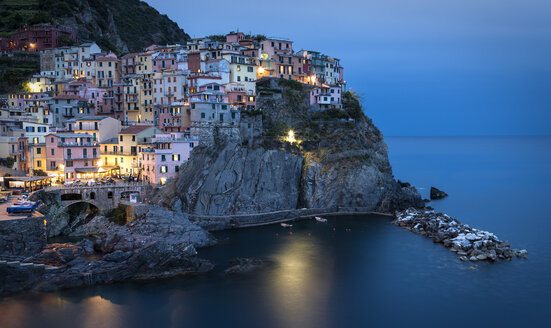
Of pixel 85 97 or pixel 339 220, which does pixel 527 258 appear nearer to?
pixel 339 220

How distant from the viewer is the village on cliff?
49.7m

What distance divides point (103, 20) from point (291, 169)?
64.3 metres

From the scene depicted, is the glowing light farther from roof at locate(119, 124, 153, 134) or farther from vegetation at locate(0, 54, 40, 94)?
vegetation at locate(0, 54, 40, 94)

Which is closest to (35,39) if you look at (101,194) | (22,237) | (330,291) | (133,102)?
(133,102)

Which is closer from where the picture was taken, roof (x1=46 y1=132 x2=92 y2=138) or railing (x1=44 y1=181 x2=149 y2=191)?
railing (x1=44 y1=181 x2=149 y2=191)

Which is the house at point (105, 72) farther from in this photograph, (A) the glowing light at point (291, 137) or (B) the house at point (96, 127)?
(A) the glowing light at point (291, 137)

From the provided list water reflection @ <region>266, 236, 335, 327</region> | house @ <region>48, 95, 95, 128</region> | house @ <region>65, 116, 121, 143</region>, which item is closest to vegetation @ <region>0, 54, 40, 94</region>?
house @ <region>48, 95, 95, 128</region>

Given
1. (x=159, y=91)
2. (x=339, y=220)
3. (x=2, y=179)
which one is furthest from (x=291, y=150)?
(x=2, y=179)

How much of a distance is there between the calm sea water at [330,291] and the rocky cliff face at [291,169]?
5.06m

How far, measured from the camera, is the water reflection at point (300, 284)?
29103 millimetres

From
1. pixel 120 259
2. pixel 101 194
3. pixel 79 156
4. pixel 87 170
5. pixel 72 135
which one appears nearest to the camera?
pixel 120 259

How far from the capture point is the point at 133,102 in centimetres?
6175

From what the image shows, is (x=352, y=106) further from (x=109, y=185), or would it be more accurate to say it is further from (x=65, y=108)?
(x=65, y=108)

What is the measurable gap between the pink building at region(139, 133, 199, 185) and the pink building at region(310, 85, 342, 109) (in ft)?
63.6
